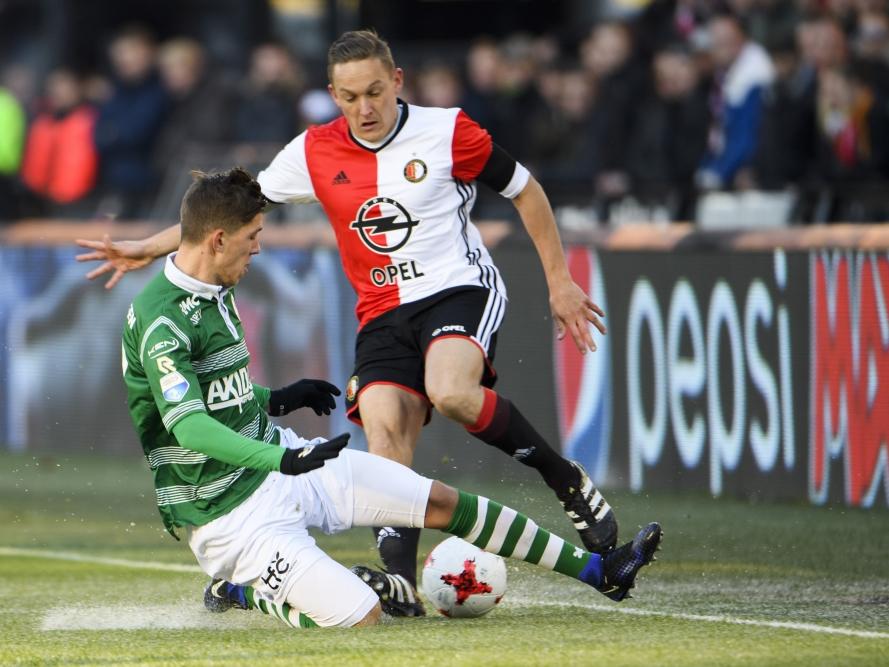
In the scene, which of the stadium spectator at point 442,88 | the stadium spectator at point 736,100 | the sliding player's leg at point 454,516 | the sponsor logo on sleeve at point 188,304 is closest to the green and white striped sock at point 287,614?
the sliding player's leg at point 454,516

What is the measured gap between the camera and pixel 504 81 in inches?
582

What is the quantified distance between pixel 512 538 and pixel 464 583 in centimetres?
30

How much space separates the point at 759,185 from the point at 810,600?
17.7ft

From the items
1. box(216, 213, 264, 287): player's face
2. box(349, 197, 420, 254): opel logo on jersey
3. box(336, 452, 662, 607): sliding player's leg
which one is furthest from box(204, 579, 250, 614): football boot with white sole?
box(349, 197, 420, 254): opel logo on jersey

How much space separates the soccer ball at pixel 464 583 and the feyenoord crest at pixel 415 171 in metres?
1.47

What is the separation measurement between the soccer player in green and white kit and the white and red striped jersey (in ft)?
3.09

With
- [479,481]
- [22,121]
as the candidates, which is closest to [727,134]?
[479,481]

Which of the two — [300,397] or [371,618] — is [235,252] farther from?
[371,618]

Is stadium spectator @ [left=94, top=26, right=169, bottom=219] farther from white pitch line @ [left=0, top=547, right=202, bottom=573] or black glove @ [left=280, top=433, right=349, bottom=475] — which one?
black glove @ [left=280, top=433, right=349, bottom=475]

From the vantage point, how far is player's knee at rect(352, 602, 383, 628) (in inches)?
249

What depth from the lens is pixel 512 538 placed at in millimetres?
6547

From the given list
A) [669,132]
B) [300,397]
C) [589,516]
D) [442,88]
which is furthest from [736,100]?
[300,397]

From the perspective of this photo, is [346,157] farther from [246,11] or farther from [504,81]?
[246,11]

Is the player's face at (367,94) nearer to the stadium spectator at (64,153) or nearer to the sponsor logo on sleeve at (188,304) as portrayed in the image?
the sponsor logo on sleeve at (188,304)
